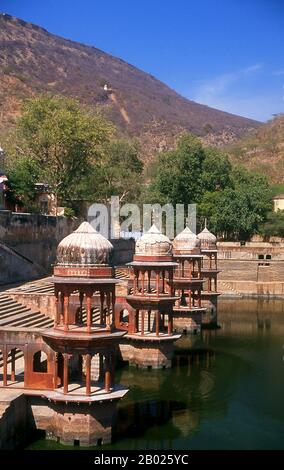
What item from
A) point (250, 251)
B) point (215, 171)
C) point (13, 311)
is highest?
point (215, 171)

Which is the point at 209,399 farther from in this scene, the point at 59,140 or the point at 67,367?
the point at 59,140

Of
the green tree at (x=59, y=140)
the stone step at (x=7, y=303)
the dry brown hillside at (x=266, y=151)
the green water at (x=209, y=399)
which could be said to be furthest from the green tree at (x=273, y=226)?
the stone step at (x=7, y=303)

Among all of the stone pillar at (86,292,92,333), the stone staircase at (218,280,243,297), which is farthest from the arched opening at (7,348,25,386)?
the stone staircase at (218,280,243,297)

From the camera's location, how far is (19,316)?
23719 mm

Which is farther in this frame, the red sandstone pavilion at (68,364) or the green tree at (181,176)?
the green tree at (181,176)

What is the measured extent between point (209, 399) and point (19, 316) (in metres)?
7.62

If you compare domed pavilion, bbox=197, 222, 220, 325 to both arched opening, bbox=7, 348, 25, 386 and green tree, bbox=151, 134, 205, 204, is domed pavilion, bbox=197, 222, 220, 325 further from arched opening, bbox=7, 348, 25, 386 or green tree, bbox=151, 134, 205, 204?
green tree, bbox=151, 134, 205, 204

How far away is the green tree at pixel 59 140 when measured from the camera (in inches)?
1766

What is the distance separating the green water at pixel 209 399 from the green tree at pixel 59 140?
774 inches

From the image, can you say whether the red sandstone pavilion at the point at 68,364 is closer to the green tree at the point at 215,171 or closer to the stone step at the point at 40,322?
the stone step at the point at 40,322

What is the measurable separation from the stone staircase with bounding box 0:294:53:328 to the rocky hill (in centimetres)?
6744

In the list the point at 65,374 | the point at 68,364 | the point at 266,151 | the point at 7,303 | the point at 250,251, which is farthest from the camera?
the point at 266,151
